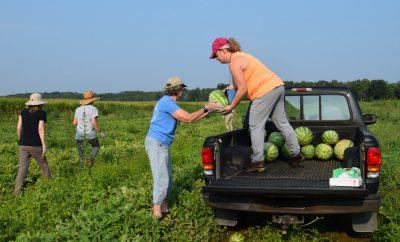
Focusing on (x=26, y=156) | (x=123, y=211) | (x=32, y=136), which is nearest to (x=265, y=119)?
(x=123, y=211)

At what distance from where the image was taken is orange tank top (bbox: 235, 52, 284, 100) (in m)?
6.40

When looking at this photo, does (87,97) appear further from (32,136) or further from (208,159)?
(208,159)

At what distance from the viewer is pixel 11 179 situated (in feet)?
30.2

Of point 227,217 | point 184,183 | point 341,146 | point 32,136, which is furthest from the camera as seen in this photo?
point 32,136

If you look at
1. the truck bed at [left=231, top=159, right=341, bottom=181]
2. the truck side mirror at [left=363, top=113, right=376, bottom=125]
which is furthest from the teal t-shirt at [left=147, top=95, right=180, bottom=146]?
the truck side mirror at [left=363, top=113, right=376, bottom=125]

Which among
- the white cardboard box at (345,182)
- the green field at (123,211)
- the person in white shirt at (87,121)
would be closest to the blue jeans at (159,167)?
the green field at (123,211)

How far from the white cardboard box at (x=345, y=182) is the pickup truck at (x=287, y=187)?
6 cm

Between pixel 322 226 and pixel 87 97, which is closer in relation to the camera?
pixel 322 226

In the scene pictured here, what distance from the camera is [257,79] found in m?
6.41

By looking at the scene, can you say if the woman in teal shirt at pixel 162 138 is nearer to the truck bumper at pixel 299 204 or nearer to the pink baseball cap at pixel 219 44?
the pink baseball cap at pixel 219 44

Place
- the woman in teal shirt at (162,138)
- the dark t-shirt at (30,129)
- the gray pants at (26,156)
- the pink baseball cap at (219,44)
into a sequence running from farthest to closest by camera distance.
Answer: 1. the dark t-shirt at (30,129)
2. the gray pants at (26,156)
3. the pink baseball cap at (219,44)
4. the woman in teal shirt at (162,138)

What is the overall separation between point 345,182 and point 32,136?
5.76 metres

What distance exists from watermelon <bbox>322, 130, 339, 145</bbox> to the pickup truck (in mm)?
262

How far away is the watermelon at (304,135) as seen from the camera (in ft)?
24.0
